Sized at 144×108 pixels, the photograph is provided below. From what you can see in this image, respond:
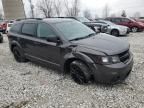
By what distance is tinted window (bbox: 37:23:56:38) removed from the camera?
16.1 ft

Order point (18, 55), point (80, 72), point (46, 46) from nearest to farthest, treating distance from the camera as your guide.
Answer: point (80, 72) < point (46, 46) < point (18, 55)

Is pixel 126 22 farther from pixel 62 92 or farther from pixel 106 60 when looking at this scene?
pixel 62 92

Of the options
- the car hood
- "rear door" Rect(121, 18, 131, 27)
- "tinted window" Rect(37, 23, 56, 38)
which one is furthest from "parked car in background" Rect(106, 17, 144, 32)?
"tinted window" Rect(37, 23, 56, 38)

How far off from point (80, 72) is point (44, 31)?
1712 mm

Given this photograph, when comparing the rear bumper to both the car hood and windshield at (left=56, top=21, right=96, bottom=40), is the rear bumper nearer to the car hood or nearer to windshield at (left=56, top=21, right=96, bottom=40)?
the car hood

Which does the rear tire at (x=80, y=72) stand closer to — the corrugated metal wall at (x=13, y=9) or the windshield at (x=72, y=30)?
the windshield at (x=72, y=30)

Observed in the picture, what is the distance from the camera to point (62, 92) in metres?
4.18

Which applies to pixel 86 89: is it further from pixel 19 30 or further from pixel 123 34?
pixel 123 34

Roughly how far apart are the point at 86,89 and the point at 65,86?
0.56m

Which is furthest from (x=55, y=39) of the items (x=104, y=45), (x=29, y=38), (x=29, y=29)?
(x=29, y=29)

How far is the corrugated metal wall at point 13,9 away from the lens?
40.1 m

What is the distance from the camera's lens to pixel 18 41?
6293 mm

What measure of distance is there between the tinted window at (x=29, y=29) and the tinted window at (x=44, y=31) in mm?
281

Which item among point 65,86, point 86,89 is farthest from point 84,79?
point 65,86
